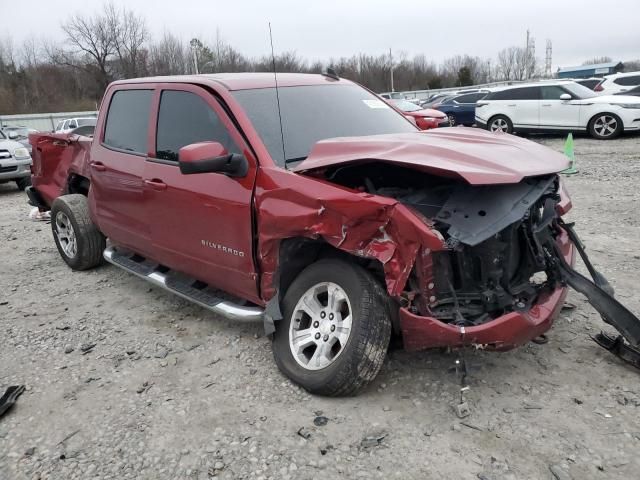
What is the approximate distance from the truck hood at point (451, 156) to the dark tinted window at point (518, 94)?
13214 mm

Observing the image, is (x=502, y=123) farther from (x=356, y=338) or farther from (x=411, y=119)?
(x=356, y=338)

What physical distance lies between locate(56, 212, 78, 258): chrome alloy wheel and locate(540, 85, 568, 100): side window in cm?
1336

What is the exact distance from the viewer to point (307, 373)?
3219mm

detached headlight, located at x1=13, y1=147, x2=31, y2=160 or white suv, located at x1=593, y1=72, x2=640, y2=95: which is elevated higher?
white suv, located at x1=593, y1=72, x2=640, y2=95

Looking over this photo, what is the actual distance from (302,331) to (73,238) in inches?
134

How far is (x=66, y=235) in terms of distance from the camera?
5914 mm

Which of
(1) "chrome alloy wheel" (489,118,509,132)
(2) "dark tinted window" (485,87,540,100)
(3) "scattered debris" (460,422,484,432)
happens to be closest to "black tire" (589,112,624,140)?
(2) "dark tinted window" (485,87,540,100)

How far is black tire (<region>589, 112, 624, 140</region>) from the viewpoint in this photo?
14.0 meters

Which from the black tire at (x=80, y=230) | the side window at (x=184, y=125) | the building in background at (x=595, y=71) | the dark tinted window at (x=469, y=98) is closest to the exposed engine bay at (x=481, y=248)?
the side window at (x=184, y=125)

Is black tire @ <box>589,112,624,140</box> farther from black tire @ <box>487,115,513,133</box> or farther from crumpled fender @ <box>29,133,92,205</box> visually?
crumpled fender @ <box>29,133,92,205</box>

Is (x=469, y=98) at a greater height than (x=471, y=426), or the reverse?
(x=469, y=98)

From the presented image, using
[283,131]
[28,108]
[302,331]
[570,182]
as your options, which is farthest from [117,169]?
[28,108]

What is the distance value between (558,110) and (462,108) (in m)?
5.47


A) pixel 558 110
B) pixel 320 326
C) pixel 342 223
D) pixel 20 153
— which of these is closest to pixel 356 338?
pixel 320 326
